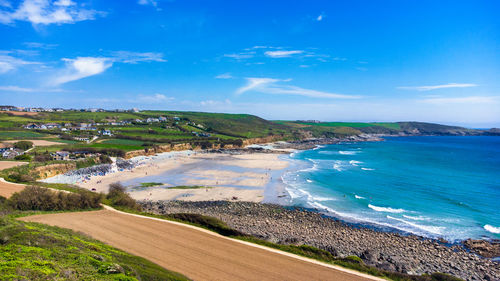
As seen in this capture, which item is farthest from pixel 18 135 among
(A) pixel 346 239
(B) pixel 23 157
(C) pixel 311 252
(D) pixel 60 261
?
(A) pixel 346 239

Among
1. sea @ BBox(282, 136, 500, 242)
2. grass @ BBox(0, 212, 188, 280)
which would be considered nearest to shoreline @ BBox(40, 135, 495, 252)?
sea @ BBox(282, 136, 500, 242)

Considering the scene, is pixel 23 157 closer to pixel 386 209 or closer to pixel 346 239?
pixel 346 239

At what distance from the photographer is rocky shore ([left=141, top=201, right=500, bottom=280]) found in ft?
60.7

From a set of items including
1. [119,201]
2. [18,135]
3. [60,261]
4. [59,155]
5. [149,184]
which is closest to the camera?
[60,261]

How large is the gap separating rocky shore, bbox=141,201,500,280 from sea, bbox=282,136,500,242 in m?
2.68

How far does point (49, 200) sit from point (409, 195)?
142 ft

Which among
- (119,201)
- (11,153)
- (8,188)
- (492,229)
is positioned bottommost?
(492,229)

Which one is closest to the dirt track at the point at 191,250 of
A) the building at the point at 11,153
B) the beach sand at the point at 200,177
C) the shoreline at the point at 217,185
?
Result: the shoreline at the point at 217,185

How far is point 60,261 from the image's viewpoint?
34.2 feet

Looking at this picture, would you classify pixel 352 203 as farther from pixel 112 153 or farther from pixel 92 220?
pixel 112 153

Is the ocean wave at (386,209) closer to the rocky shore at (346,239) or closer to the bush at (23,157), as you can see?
the rocky shore at (346,239)

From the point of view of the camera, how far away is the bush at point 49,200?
21.4 meters

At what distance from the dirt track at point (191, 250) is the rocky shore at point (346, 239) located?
364cm

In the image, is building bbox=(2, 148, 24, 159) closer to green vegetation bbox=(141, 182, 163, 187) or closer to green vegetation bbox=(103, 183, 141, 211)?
green vegetation bbox=(141, 182, 163, 187)
